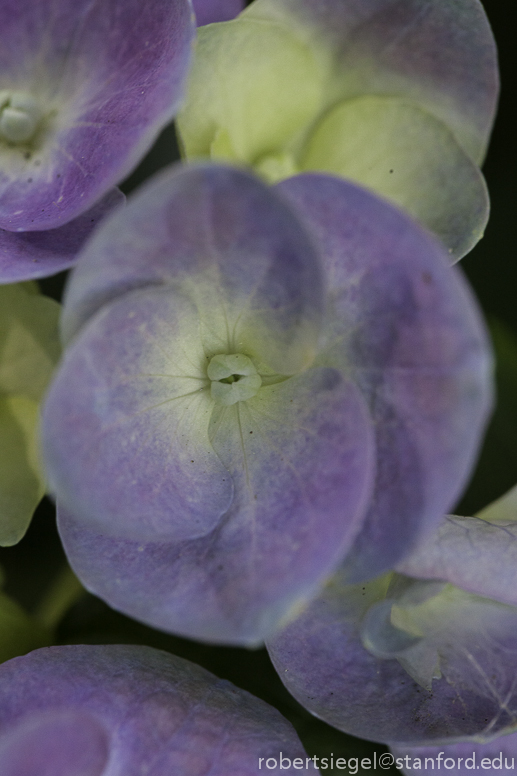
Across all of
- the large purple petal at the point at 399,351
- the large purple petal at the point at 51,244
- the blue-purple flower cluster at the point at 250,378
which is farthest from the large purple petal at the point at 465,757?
the large purple petal at the point at 51,244

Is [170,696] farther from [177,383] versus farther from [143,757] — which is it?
[177,383]

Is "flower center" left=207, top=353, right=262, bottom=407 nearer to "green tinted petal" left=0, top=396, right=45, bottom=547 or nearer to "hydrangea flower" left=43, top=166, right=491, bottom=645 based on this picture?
"hydrangea flower" left=43, top=166, right=491, bottom=645

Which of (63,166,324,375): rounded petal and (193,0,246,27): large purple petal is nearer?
(63,166,324,375): rounded petal

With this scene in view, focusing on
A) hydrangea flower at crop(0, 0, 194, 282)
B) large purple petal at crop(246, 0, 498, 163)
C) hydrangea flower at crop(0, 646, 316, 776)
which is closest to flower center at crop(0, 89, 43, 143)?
hydrangea flower at crop(0, 0, 194, 282)

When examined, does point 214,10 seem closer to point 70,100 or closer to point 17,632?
point 70,100

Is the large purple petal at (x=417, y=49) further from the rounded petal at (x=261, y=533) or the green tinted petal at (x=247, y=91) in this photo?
the rounded petal at (x=261, y=533)

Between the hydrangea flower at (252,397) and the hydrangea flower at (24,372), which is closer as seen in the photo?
the hydrangea flower at (252,397)
